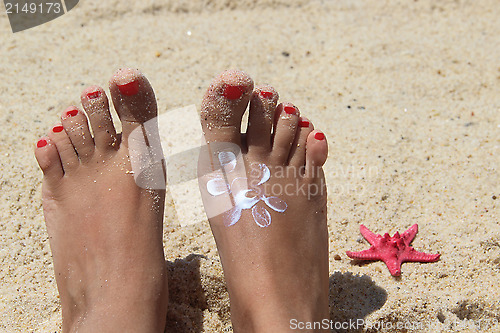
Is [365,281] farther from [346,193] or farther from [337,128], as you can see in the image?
[337,128]

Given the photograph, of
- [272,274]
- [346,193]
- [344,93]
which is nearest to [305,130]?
[346,193]

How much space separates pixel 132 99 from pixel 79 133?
237 mm

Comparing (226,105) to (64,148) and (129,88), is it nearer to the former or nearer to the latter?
(129,88)

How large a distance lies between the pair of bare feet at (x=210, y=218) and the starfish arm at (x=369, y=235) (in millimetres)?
176

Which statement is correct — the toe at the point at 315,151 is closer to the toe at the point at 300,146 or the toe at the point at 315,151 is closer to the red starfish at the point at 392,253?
the toe at the point at 300,146

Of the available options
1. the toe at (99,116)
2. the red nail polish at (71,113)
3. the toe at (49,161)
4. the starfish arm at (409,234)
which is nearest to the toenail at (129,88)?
the toe at (99,116)

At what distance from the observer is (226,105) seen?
5.79 ft

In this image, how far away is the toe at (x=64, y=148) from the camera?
182 cm

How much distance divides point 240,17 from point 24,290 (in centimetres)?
182

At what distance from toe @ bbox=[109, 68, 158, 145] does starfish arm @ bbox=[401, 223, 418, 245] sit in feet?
3.15

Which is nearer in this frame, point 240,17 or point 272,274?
point 272,274

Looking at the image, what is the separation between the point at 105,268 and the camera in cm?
165

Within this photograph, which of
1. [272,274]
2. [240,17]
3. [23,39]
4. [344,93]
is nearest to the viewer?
[272,274]

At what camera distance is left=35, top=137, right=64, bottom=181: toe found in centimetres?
181
